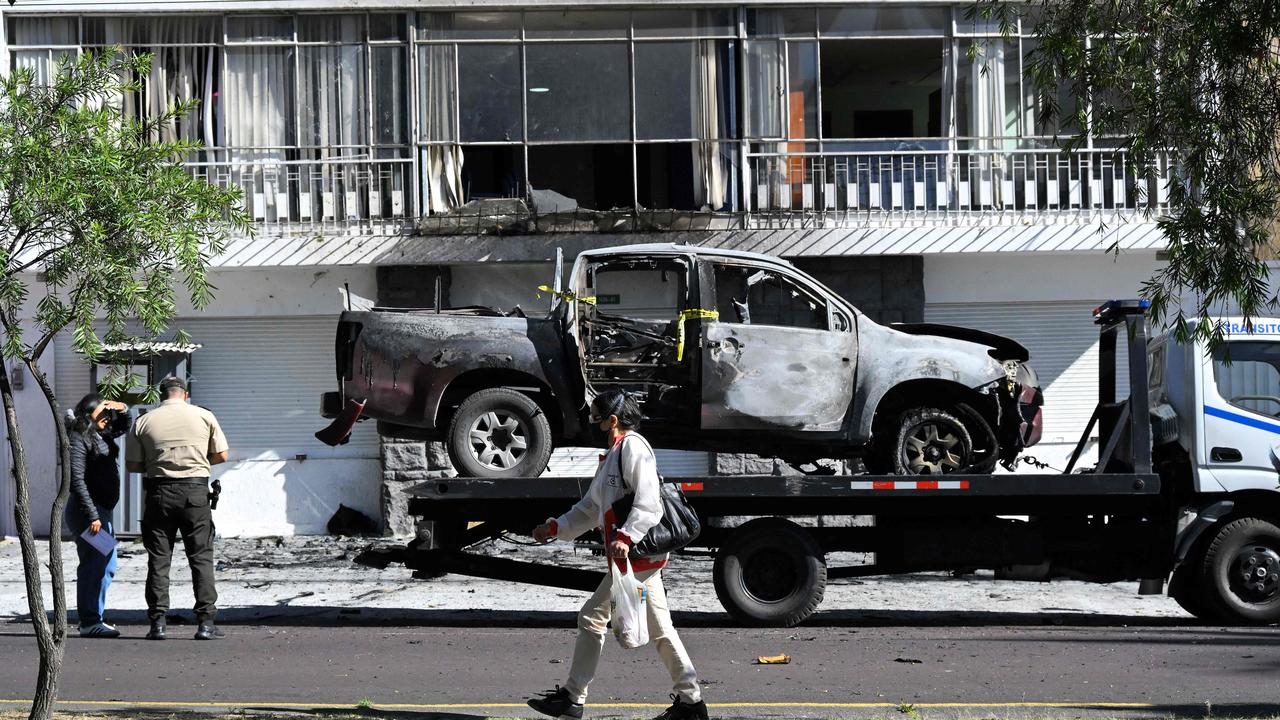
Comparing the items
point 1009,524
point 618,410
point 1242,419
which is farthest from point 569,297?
point 1242,419

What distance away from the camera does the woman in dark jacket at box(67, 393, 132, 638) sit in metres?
10.2

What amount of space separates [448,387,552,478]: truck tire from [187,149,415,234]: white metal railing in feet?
22.9

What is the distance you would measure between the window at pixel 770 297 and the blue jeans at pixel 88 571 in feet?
15.9

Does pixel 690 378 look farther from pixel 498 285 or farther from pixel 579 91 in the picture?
pixel 579 91

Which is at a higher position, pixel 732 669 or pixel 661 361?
pixel 661 361

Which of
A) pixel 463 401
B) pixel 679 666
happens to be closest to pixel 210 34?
pixel 463 401

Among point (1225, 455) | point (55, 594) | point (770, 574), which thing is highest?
point (1225, 455)

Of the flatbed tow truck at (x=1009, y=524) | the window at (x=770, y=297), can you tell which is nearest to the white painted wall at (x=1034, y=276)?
the window at (x=770, y=297)

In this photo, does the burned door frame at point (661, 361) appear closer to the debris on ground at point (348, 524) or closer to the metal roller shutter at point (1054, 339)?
the debris on ground at point (348, 524)

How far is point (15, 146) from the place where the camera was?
6422 mm

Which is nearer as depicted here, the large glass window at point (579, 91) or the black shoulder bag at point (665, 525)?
the black shoulder bag at point (665, 525)

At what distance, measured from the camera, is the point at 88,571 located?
10258mm

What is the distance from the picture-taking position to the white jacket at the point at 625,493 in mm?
6773

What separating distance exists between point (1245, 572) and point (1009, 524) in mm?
1748
